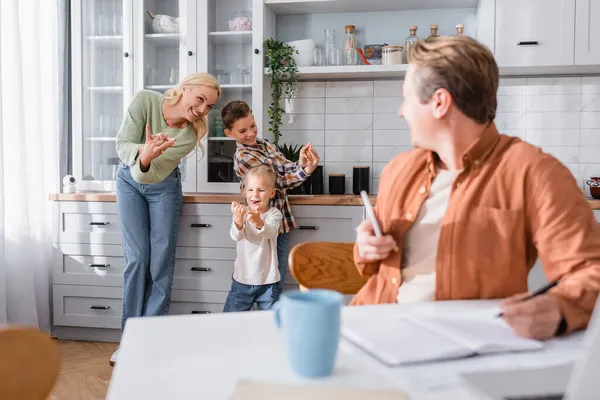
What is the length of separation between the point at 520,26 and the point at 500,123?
585 millimetres

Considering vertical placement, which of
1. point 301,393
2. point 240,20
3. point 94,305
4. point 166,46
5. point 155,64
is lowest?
point 94,305

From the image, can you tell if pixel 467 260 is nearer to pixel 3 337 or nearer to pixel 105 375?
pixel 3 337

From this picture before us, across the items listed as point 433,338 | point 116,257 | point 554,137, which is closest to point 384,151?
point 554,137

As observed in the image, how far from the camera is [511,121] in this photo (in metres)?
3.43

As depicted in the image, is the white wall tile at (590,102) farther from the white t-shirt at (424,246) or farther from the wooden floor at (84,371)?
the wooden floor at (84,371)

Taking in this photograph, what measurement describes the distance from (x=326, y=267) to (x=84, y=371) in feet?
6.36

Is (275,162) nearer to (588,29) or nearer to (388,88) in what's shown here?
(388,88)

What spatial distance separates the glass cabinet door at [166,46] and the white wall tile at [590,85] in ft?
7.28

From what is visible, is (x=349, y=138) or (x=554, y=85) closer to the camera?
(x=554, y=85)

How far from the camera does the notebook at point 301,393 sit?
2.00 feet

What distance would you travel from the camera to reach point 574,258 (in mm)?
992

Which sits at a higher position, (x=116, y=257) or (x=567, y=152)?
(x=567, y=152)

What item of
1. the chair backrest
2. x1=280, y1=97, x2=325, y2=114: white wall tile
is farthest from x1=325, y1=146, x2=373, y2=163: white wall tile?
the chair backrest

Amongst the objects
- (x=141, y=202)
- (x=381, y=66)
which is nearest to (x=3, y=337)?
(x=141, y=202)
